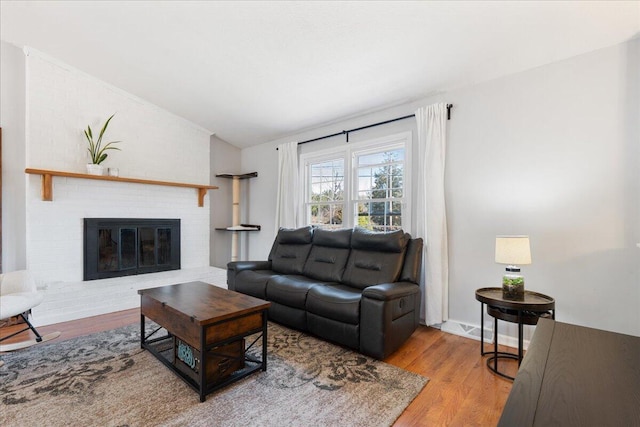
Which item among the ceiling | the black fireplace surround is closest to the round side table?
the ceiling

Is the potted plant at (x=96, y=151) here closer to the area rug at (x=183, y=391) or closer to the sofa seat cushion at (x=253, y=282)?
the area rug at (x=183, y=391)

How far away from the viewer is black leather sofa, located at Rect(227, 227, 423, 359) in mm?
2412

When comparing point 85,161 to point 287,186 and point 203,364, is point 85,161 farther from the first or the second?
point 203,364

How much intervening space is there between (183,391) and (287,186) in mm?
3142

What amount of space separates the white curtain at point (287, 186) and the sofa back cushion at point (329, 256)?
3.27 feet

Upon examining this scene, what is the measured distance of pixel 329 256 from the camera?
3.48 metres

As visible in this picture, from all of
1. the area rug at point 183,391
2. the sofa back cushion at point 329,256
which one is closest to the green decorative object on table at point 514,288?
the area rug at point 183,391

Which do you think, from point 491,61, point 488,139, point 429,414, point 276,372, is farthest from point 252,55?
point 429,414

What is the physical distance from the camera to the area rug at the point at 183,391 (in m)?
1.70

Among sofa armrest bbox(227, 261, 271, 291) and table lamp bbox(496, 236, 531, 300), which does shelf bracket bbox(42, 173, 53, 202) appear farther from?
table lamp bbox(496, 236, 531, 300)

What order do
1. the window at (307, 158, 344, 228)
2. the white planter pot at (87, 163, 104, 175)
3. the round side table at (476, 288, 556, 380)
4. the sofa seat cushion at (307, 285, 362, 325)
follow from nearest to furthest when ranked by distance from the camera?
the round side table at (476, 288, 556, 380)
the sofa seat cushion at (307, 285, 362, 325)
the white planter pot at (87, 163, 104, 175)
the window at (307, 158, 344, 228)

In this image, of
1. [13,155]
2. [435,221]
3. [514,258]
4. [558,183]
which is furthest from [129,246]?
[558,183]

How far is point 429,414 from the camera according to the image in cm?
178

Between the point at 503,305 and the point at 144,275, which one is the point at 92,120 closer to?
the point at 144,275
